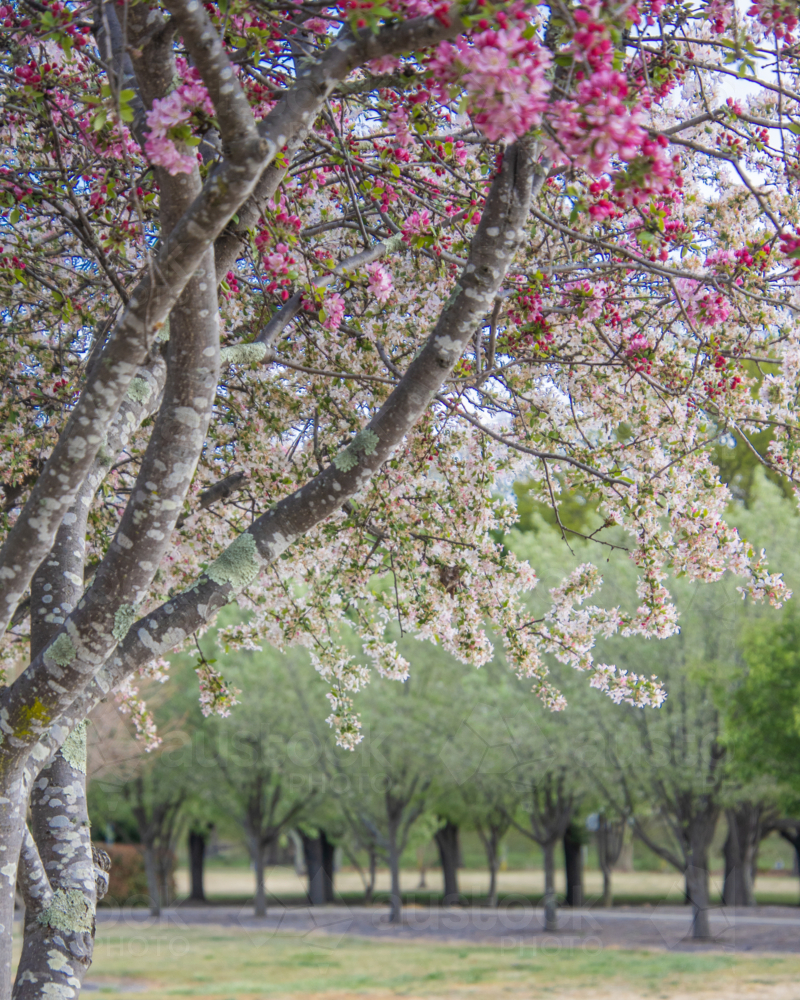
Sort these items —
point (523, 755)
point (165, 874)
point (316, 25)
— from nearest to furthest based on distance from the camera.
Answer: point (316, 25)
point (523, 755)
point (165, 874)

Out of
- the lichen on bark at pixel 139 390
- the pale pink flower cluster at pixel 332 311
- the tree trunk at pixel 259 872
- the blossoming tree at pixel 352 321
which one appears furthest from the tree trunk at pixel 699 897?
the lichen on bark at pixel 139 390

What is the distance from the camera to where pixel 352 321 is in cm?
638

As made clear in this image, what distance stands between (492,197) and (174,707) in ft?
98.0

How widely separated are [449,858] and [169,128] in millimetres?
34074

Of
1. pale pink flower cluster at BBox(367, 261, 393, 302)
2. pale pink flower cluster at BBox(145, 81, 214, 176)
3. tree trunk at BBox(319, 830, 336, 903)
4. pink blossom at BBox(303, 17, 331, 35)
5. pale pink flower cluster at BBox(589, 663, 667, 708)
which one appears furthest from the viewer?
tree trunk at BBox(319, 830, 336, 903)

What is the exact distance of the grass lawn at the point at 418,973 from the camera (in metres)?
15.2

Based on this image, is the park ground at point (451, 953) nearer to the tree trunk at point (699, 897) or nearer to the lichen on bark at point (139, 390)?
the tree trunk at point (699, 897)

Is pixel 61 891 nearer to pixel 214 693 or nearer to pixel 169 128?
pixel 214 693

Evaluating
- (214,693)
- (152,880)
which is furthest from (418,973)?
(152,880)

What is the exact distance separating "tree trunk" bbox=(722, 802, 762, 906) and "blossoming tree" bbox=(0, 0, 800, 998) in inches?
878

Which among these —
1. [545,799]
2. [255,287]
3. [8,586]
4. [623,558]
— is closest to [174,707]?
[545,799]

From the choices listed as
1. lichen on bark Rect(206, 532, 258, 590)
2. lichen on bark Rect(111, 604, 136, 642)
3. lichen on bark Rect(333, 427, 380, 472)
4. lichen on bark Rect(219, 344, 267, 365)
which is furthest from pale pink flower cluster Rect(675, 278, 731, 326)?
lichen on bark Rect(111, 604, 136, 642)

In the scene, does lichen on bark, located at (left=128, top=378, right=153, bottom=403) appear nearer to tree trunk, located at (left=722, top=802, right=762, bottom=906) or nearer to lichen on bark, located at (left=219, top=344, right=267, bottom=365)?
lichen on bark, located at (left=219, top=344, right=267, bottom=365)

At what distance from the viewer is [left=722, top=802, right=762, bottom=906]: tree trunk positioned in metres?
26.4
